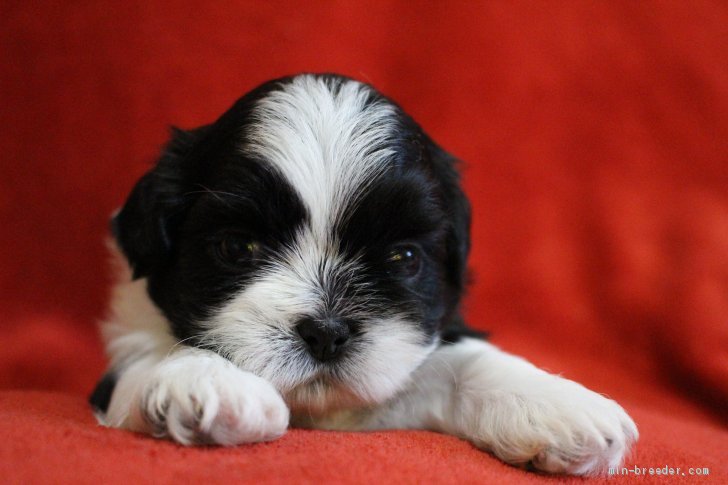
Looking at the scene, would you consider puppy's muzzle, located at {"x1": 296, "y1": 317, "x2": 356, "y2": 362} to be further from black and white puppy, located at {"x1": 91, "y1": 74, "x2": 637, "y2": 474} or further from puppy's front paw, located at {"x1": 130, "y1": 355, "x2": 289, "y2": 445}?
puppy's front paw, located at {"x1": 130, "y1": 355, "x2": 289, "y2": 445}

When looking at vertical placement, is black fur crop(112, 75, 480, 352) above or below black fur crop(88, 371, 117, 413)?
above

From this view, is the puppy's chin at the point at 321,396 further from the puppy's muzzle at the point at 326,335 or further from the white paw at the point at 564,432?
the white paw at the point at 564,432

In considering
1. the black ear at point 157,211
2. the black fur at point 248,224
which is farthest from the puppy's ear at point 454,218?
the black ear at point 157,211

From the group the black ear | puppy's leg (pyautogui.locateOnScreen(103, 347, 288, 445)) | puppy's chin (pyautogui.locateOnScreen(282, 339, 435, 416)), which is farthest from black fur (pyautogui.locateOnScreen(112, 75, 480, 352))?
puppy's leg (pyautogui.locateOnScreen(103, 347, 288, 445))

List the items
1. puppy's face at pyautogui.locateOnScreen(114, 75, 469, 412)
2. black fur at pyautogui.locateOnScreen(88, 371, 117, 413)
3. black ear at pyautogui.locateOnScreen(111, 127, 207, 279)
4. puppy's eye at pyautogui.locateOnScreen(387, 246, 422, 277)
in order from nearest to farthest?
1. puppy's face at pyautogui.locateOnScreen(114, 75, 469, 412)
2. puppy's eye at pyautogui.locateOnScreen(387, 246, 422, 277)
3. black ear at pyautogui.locateOnScreen(111, 127, 207, 279)
4. black fur at pyautogui.locateOnScreen(88, 371, 117, 413)

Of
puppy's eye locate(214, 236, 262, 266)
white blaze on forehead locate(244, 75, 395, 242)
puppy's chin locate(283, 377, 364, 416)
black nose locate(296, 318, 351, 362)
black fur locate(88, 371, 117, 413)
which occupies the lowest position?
black fur locate(88, 371, 117, 413)

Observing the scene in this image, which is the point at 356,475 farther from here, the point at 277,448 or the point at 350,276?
the point at 350,276

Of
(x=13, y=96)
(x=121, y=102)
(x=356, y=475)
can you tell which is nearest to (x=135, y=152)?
(x=121, y=102)
